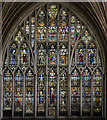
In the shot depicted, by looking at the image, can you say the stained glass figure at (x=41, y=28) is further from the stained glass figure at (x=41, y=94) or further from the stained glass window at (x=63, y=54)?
the stained glass figure at (x=41, y=94)

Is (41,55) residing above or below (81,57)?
above

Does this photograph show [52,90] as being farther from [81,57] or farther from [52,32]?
[52,32]

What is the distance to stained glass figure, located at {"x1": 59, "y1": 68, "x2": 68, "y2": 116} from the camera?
50.3 ft

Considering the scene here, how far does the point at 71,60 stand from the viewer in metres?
15.3

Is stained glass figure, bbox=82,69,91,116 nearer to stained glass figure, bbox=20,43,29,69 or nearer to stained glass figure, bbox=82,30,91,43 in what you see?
stained glass figure, bbox=82,30,91,43

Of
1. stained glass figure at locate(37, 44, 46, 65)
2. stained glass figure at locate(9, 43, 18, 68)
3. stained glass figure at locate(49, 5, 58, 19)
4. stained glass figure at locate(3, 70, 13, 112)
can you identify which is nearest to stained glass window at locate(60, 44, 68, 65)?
stained glass figure at locate(37, 44, 46, 65)

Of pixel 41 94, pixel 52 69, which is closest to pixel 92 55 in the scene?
pixel 52 69

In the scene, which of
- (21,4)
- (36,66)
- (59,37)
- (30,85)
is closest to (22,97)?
(30,85)

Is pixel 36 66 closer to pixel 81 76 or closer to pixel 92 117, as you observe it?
pixel 81 76

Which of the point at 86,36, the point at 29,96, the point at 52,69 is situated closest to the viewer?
the point at 29,96

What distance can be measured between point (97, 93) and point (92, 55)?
2.20m

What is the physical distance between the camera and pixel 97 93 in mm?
15320

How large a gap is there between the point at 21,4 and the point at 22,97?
5233mm

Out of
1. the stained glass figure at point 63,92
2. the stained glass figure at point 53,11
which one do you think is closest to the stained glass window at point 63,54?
the stained glass figure at point 63,92
